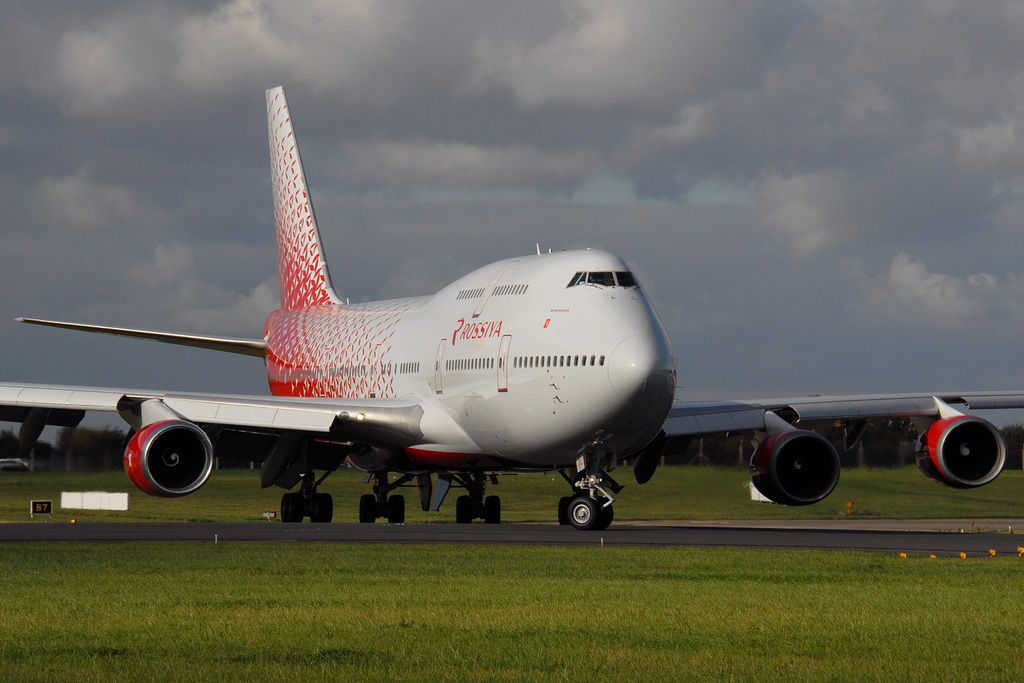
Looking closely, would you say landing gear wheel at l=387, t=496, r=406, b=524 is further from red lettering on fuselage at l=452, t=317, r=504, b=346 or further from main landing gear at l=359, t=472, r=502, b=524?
red lettering on fuselage at l=452, t=317, r=504, b=346

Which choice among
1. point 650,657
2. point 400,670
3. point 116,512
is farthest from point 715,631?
point 116,512

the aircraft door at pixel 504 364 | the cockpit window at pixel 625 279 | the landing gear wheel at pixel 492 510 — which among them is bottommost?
the landing gear wheel at pixel 492 510

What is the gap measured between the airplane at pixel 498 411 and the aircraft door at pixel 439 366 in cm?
5

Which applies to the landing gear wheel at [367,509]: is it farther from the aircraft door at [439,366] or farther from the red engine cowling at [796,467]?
the red engine cowling at [796,467]

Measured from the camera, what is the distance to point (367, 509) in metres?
34.2

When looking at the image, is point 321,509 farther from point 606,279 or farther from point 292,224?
point 292,224

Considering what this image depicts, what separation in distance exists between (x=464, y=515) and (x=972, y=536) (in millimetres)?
12607

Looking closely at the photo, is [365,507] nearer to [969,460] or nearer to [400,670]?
[969,460]

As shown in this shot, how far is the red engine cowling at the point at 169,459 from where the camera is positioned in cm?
2503

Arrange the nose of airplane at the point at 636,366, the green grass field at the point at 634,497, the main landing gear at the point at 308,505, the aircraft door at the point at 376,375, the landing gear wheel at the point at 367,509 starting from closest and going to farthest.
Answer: the nose of airplane at the point at 636,366 → the aircraft door at the point at 376,375 → the green grass field at the point at 634,497 → the main landing gear at the point at 308,505 → the landing gear wheel at the point at 367,509

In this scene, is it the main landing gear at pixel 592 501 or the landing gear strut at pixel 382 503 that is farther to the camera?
the landing gear strut at pixel 382 503

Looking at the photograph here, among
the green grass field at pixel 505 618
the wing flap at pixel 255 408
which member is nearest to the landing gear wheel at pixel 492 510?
the wing flap at pixel 255 408

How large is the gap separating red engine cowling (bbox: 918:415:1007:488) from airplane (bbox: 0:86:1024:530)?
A: 3 cm

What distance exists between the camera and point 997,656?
9.19m
